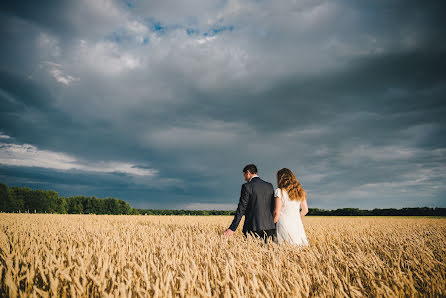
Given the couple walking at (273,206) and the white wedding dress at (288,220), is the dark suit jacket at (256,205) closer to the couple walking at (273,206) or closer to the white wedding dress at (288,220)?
the couple walking at (273,206)

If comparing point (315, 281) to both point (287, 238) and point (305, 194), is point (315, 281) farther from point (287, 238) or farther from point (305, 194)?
point (305, 194)

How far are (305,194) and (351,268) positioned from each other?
2484 mm

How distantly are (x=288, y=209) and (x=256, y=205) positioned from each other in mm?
725

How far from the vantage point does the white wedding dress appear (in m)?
5.39

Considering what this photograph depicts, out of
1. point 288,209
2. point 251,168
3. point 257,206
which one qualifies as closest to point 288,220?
point 288,209

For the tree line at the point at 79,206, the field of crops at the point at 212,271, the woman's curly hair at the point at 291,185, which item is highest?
the woman's curly hair at the point at 291,185

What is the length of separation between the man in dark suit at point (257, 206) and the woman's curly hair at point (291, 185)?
1.32 feet

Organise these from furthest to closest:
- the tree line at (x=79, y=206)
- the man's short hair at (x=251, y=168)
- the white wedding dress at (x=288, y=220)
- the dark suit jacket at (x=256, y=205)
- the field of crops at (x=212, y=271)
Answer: the tree line at (x=79, y=206) < the man's short hair at (x=251, y=168) < the dark suit jacket at (x=256, y=205) < the white wedding dress at (x=288, y=220) < the field of crops at (x=212, y=271)

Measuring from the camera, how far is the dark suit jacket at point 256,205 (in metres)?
5.72

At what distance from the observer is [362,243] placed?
560cm

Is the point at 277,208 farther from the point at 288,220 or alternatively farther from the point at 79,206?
the point at 79,206

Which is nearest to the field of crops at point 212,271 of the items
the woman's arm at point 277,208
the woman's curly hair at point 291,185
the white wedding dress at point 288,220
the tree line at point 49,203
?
the white wedding dress at point 288,220

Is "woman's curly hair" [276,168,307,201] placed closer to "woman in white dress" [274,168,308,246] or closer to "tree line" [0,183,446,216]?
"woman in white dress" [274,168,308,246]

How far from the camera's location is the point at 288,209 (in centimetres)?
548
